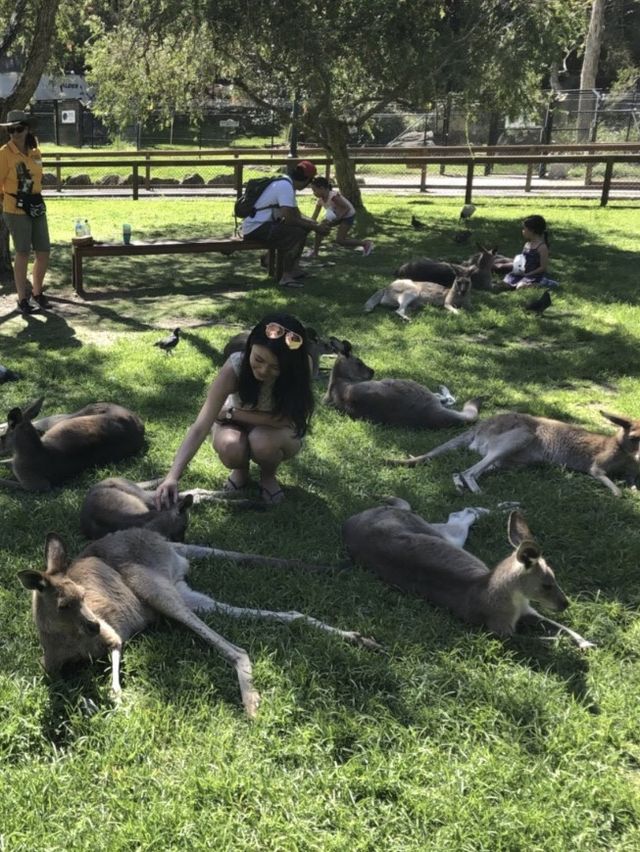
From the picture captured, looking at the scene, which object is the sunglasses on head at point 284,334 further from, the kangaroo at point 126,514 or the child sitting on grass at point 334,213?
the child sitting on grass at point 334,213

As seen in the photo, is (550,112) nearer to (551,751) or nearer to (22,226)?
(22,226)

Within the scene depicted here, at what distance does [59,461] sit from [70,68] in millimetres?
37160

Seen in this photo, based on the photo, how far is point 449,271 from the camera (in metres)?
9.08

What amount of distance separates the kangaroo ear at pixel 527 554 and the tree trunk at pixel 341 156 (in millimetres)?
11214

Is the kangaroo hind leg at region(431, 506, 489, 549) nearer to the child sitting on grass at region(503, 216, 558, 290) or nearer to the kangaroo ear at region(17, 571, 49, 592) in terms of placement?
the kangaroo ear at region(17, 571, 49, 592)

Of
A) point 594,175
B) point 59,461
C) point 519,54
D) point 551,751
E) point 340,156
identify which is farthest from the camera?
point 594,175

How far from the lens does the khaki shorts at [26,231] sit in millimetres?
7965

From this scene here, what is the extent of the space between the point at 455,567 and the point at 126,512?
1.59 metres

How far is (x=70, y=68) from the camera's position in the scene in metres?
36.6

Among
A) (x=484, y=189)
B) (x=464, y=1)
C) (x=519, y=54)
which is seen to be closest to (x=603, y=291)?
(x=519, y=54)

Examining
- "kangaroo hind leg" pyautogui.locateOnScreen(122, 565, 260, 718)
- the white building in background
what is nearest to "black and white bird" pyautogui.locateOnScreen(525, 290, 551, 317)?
"kangaroo hind leg" pyautogui.locateOnScreen(122, 565, 260, 718)

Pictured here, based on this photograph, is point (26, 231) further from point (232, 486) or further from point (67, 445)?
point (232, 486)

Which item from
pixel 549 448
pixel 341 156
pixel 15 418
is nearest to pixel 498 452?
pixel 549 448

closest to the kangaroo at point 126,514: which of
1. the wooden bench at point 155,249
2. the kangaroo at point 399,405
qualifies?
the kangaroo at point 399,405
